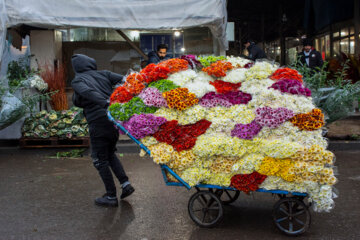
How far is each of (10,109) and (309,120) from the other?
638cm

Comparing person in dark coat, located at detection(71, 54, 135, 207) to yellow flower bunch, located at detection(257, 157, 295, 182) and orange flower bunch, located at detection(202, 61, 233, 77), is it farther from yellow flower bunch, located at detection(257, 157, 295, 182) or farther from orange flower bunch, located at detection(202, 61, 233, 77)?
yellow flower bunch, located at detection(257, 157, 295, 182)

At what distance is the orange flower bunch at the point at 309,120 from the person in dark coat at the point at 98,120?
2.29 m

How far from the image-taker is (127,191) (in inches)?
212

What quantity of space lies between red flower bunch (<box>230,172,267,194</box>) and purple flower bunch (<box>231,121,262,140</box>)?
15.4 inches

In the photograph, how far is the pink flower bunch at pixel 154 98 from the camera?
14.4 feet

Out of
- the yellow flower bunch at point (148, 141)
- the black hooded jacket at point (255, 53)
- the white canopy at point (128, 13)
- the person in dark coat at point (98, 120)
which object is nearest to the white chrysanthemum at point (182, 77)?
the yellow flower bunch at point (148, 141)

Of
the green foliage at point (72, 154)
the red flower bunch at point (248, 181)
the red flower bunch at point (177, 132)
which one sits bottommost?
the green foliage at point (72, 154)

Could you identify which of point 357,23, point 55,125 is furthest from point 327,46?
point 55,125

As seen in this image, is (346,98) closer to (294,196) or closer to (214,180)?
(294,196)

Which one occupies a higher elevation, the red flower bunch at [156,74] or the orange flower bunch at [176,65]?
the orange flower bunch at [176,65]

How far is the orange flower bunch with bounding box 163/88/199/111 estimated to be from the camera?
4297 mm

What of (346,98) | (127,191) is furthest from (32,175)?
(346,98)

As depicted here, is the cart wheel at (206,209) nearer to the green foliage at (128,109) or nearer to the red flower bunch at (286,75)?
the green foliage at (128,109)

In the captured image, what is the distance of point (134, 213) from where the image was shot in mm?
4973
